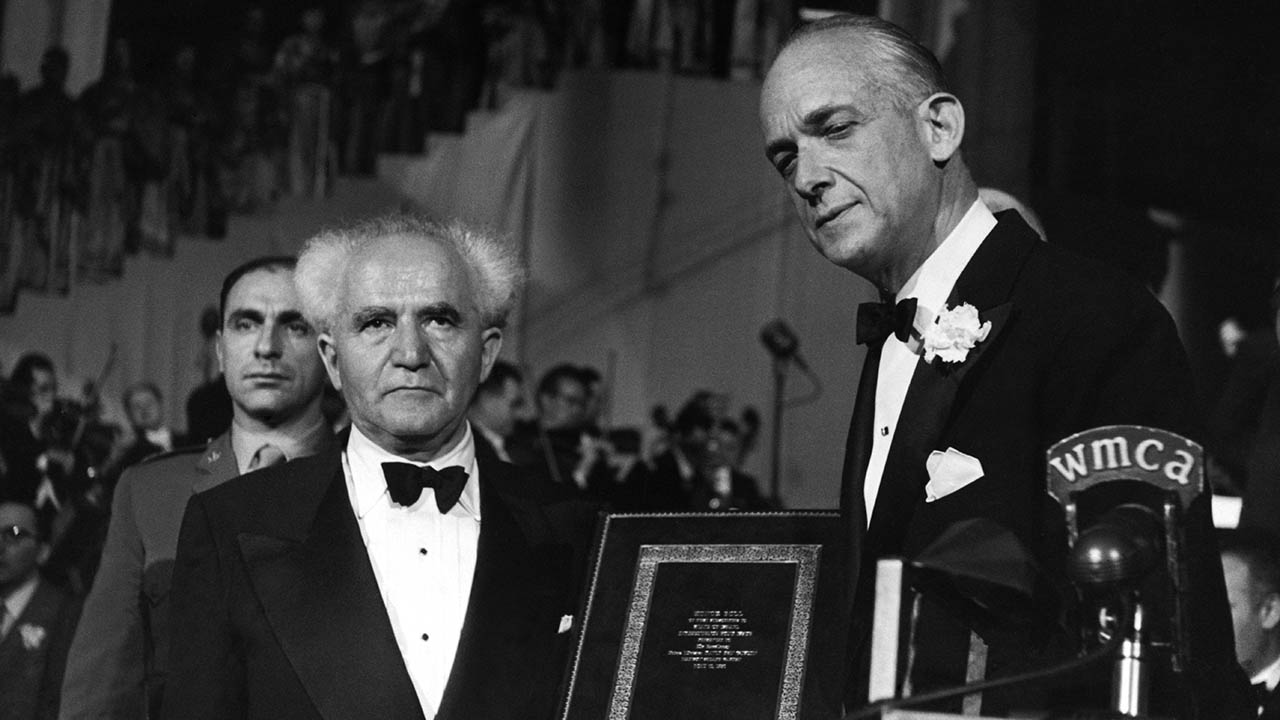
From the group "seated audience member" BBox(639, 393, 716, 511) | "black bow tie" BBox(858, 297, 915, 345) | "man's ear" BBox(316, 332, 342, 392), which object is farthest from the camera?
"seated audience member" BBox(639, 393, 716, 511)

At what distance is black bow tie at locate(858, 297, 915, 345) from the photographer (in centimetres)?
235

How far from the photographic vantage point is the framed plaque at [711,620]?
2555mm

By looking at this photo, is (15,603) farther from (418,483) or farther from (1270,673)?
(1270,673)

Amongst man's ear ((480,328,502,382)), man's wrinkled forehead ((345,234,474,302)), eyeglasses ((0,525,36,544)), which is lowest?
eyeglasses ((0,525,36,544))

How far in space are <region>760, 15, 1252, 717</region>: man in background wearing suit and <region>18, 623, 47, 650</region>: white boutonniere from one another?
335 cm

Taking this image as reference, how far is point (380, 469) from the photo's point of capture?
2967mm

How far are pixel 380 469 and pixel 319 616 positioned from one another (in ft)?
0.97

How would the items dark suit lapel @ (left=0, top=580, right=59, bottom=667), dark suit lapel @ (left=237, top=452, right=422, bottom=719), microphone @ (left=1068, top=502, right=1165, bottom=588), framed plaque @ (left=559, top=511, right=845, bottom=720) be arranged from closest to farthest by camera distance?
microphone @ (left=1068, top=502, right=1165, bottom=588)
framed plaque @ (left=559, top=511, right=845, bottom=720)
dark suit lapel @ (left=237, top=452, right=422, bottom=719)
dark suit lapel @ (left=0, top=580, right=59, bottom=667)

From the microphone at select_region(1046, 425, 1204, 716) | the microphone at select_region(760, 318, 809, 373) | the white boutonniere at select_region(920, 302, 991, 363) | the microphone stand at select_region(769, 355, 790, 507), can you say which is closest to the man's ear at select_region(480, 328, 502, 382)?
the white boutonniere at select_region(920, 302, 991, 363)

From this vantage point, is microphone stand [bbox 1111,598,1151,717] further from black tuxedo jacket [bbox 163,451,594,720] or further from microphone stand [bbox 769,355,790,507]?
microphone stand [bbox 769,355,790,507]

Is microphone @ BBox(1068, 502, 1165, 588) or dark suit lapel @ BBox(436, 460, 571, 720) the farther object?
dark suit lapel @ BBox(436, 460, 571, 720)

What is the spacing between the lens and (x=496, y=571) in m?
2.92

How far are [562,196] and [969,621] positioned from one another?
13.6 metres

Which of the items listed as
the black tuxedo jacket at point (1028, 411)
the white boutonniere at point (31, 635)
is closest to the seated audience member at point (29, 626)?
the white boutonniere at point (31, 635)
